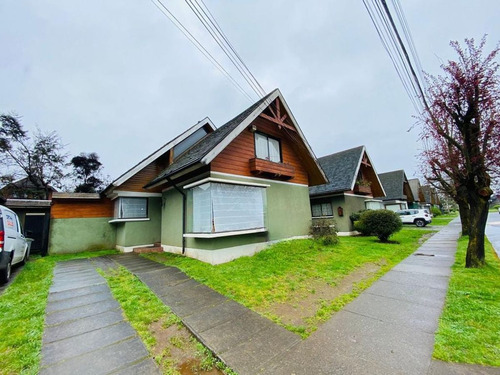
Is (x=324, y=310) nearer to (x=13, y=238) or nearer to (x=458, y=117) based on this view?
(x=458, y=117)

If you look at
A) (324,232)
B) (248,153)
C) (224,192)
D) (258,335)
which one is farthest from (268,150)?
(258,335)

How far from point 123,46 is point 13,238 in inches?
266

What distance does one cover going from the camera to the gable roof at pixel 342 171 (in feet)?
48.7

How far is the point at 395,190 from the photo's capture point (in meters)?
25.2

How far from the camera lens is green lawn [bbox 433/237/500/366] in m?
2.37

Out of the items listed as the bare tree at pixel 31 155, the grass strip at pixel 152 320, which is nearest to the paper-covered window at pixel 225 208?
the grass strip at pixel 152 320

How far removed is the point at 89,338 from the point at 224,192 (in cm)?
480

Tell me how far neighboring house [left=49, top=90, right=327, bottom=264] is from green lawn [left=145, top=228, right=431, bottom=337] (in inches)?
33.3

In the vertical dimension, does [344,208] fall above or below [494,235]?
above

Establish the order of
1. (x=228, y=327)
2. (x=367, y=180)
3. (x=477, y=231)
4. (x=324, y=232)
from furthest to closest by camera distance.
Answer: (x=367, y=180)
(x=324, y=232)
(x=477, y=231)
(x=228, y=327)

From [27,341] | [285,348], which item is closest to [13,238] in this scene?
[27,341]

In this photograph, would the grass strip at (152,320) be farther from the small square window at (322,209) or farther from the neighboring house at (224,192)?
the small square window at (322,209)

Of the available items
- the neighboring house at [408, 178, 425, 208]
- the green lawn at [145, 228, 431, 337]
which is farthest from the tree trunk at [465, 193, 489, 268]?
the neighboring house at [408, 178, 425, 208]

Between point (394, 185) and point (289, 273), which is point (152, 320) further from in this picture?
point (394, 185)
